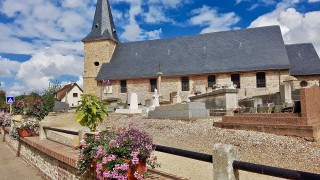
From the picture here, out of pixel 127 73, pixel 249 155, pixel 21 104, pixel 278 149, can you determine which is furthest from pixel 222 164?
pixel 127 73

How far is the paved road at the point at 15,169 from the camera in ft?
23.8

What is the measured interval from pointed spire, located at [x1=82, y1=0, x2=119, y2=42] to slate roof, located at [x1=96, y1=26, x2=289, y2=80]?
99.0 inches

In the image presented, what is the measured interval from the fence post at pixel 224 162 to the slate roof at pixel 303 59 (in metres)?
29.1

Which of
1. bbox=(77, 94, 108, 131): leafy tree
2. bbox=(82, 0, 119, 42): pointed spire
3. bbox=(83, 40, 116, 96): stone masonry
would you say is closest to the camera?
bbox=(77, 94, 108, 131): leafy tree

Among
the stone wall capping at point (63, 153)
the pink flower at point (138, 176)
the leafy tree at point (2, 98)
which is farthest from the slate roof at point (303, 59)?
the leafy tree at point (2, 98)

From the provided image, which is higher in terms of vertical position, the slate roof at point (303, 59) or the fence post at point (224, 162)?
the slate roof at point (303, 59)

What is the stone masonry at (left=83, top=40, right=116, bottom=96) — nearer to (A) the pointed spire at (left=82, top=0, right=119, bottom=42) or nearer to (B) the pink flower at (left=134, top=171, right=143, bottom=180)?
(A) the pointed spire at (left=82, top=0, right=119, bottom=42)

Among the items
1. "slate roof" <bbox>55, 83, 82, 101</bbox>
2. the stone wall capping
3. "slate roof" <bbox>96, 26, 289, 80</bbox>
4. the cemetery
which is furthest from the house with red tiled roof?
the stone wall capping

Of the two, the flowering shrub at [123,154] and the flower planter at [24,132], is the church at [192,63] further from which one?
the flowering shrub at [123,154]

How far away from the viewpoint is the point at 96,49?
37.2 meters

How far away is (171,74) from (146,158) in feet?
92.6

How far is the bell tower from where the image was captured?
36656 millimetres

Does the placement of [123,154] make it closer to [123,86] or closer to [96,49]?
[123,86]

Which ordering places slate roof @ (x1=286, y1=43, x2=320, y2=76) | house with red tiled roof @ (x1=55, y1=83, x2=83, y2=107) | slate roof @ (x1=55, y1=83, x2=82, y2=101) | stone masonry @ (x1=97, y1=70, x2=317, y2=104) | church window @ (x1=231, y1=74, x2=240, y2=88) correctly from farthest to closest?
1. house with red tiled roof @ (x1=55, y1=83, x2=83, y2=107)
2. slate roof @ (x1=55, y1=83, x2=82, y2=101)
3. church window @ (x1=231, y1=74, x2=240, y2=88)
4. slate roof @ (x1=286, y1=43, x2=320, y2=76)
5. stone masonry @ (x1=97, y1=70, x2=317, y2=104)
